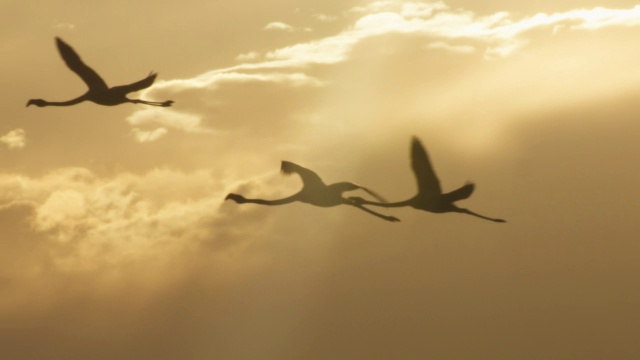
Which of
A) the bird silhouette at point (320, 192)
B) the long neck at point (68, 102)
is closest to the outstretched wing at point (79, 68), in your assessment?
the long neck at point (68, 102)

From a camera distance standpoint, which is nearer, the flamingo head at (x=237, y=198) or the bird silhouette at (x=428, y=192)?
the bird silhouette at (x=428, y=192)

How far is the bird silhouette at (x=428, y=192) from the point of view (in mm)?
32875

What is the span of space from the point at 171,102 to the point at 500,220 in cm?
994

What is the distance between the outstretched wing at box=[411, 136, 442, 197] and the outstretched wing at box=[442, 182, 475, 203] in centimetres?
26

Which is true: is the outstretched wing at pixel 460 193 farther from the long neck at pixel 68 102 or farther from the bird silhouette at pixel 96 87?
the long neck at pixel 68 102

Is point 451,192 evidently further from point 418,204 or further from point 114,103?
point 114,103

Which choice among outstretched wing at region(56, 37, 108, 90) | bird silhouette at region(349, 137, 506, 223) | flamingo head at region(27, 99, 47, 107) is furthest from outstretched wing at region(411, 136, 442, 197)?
flamingo head at region(27, 99, 47, 107)

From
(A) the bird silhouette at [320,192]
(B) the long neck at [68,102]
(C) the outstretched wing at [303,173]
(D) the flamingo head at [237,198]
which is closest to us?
(C) the outstretched wing at [303,173]

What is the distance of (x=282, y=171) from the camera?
34.8 metres

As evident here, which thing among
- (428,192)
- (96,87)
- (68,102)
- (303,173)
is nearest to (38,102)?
(68,102)

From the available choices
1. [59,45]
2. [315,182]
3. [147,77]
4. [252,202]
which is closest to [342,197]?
[315,182]

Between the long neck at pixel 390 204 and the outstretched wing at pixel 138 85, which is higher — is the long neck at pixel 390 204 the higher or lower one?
the lower one

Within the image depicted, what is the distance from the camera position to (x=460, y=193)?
33.9 metres

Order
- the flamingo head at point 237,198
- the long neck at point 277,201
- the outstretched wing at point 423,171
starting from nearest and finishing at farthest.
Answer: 1. the outstretched wing at point 423,171
2. the long neck at point 277,201
3. the flamingo head at point 237,198
